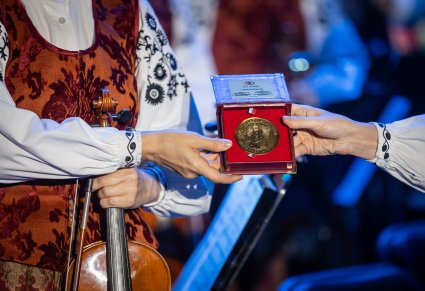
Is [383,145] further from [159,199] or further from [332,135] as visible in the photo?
[159,199]

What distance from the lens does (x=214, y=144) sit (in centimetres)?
158

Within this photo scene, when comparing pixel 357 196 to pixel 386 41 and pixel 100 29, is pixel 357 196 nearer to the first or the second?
pixel 386 41

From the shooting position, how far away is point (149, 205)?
1944 millimetres

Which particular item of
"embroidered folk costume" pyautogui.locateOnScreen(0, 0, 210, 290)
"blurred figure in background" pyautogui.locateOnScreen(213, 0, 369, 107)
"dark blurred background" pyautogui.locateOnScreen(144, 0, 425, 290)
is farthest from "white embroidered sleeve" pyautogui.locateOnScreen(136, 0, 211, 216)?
"blurred figure in background" pyautogui.locateOnScreen(213, 0, 369, 107)

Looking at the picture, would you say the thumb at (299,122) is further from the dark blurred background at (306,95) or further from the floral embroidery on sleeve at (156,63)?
the dark blurred background at (306,95)

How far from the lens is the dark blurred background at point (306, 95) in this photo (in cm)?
384

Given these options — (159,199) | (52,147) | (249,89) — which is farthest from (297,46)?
(52,147)

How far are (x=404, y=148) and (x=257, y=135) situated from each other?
506 millimetres

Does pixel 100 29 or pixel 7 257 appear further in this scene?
pixel 100 29

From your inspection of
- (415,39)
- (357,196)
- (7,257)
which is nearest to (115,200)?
(7,257)

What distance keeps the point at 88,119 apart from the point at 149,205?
34 centimetres

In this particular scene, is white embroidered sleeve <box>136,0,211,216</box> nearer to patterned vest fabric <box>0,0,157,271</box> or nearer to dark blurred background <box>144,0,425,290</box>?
patterned vest fabric <box>0,0,157,271</box>

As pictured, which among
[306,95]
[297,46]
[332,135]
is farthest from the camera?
[297,46]

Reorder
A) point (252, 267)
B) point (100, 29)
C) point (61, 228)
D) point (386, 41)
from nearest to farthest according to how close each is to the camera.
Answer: point (61, 228)
point (100, 29)
point (252, 267)
point (386, 41)
